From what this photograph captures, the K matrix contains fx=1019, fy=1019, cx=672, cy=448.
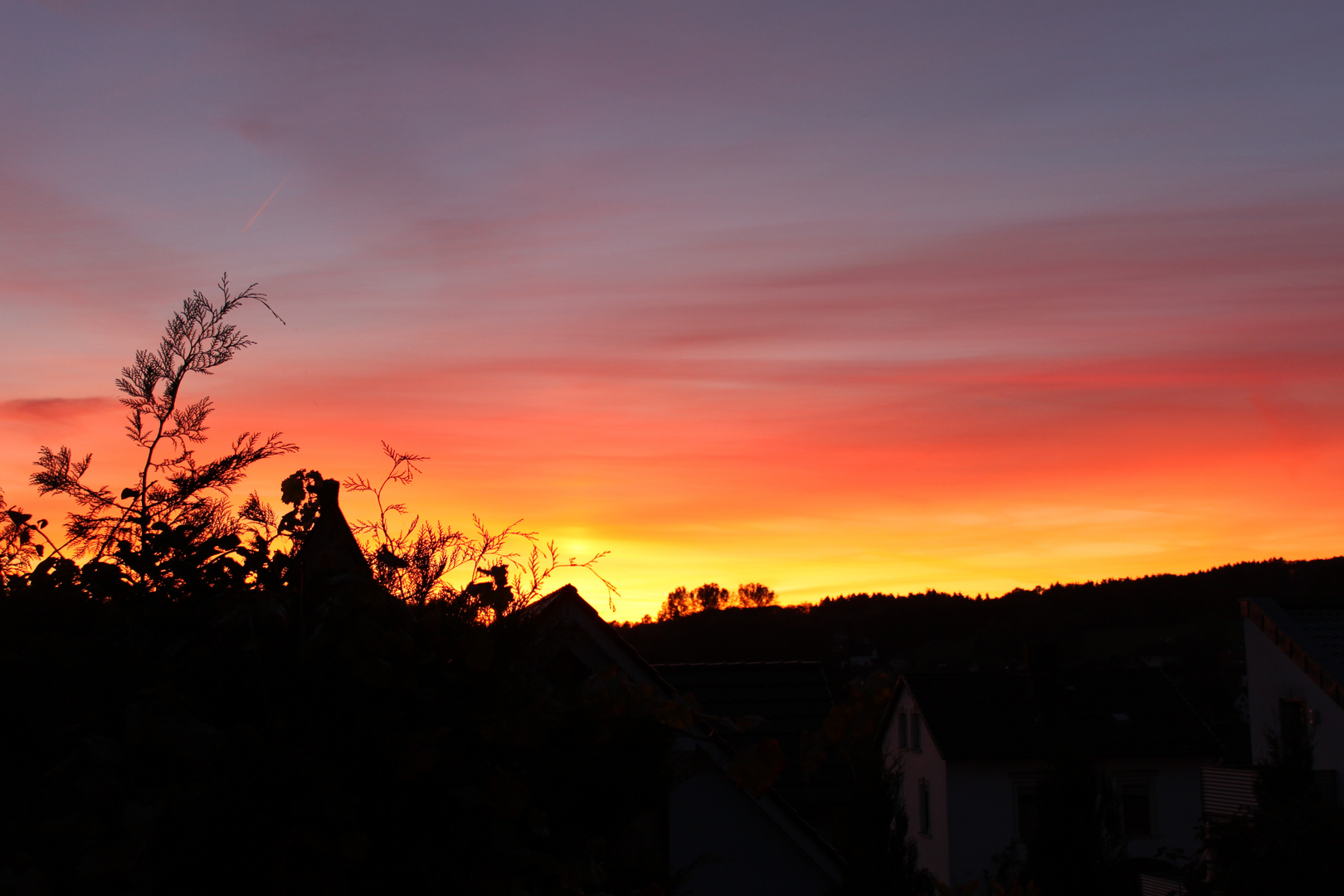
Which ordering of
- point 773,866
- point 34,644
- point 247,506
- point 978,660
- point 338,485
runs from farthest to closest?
point 978,660
point 773,866
point 247,506
point 338,485
point 34,644

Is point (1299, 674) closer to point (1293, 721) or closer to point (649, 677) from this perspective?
point (1293, 721)

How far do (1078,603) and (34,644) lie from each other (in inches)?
4047

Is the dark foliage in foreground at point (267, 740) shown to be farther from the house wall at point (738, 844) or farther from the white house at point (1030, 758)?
the white house at point (1030, 758)

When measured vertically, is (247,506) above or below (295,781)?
above

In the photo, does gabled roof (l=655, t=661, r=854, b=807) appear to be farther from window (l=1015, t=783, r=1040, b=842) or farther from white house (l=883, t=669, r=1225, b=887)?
window (l=1015, t=783, r=1040, b=842)

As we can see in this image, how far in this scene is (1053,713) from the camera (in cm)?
4044

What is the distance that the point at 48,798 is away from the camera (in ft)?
9.76

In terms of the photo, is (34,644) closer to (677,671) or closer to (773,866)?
(773,866)

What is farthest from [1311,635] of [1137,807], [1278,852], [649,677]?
[649,677]

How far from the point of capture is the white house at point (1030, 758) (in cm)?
3784

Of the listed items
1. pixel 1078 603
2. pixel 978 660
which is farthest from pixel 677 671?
pixel 1078 603

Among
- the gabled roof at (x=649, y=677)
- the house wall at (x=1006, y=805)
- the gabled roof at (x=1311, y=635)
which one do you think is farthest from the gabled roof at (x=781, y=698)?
the house wall at (x=1006, y=805)

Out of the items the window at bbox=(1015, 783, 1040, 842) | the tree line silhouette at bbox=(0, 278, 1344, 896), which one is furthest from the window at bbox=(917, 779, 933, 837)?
the tree line silhouette at bbox=(0, 278, 1344, 896)

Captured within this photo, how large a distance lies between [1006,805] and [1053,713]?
4.28 m
